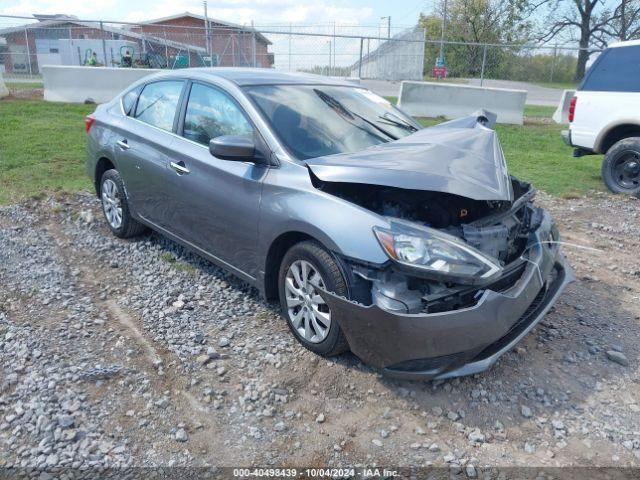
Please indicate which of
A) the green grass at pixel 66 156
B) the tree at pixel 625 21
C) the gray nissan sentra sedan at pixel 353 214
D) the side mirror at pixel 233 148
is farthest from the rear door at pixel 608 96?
the tree at pixel 625 21

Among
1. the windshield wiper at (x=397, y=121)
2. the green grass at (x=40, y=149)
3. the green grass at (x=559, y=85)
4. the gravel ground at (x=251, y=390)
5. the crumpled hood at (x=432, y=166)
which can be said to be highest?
the windshield wiper at (x=397, y=121)

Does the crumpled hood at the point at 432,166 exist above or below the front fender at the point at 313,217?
above

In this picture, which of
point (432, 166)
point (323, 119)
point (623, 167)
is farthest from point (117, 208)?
point (623, 167)

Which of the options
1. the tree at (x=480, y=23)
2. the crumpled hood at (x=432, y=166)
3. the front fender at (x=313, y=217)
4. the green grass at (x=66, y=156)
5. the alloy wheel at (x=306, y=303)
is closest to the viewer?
the front fender at (x=313, y=217)

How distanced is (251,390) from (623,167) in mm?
6880

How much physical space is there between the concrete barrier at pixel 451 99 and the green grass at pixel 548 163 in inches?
33.3

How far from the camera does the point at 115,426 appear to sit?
9.73 feet

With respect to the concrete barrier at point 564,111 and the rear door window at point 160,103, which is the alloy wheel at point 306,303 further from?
the concrete barrier at point 564,111

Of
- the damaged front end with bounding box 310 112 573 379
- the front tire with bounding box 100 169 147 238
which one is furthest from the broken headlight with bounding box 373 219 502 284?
the front tire with bounding box 100 169 147 238

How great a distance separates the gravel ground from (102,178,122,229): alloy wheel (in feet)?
3.05

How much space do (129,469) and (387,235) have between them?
1762 millimetres

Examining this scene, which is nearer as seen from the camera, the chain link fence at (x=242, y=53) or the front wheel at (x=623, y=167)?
the front wheel at (x=623, y=167)

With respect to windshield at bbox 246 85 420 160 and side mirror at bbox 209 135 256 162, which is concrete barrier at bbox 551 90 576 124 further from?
side mirror at bbox 209 135 256 162

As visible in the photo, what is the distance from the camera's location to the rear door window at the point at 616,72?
771 centimetres
